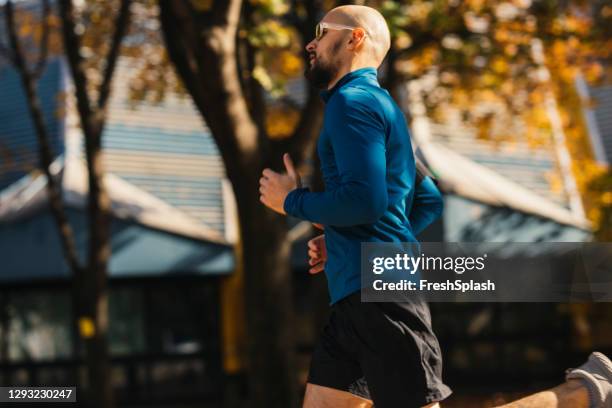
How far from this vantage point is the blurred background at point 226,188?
49.6 ft

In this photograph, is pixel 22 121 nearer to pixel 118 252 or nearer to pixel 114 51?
pixel 118 252

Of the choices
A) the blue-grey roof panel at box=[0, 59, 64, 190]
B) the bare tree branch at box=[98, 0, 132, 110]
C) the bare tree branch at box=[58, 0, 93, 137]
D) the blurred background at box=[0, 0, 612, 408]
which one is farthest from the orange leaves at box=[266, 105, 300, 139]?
the bare tree branch at box=[58, 0, 93, 137]

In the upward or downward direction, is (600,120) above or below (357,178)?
above

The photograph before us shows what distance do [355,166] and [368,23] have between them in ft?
1.83

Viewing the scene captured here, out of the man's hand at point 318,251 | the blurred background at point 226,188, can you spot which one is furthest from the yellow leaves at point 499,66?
the man's hand at point 318,251

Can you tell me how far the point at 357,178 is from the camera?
3312 millimetres

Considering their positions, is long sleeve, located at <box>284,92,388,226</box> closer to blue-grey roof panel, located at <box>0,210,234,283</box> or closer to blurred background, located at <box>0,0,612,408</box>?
blurred background, located at <box>0,0,612,408</box>

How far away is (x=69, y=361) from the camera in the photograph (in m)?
19.9

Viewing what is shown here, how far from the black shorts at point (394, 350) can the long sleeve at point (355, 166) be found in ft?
1.01

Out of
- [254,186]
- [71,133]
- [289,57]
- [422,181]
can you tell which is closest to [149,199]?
[71,133]

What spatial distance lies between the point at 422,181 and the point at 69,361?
16835 millimetres

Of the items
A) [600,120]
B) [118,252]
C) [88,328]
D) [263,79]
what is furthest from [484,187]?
[263,79]

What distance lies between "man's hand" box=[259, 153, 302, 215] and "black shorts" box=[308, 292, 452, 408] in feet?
1.25

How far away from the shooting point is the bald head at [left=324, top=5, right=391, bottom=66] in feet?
11.9
